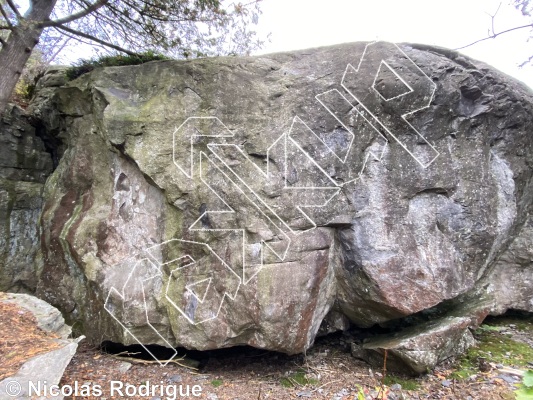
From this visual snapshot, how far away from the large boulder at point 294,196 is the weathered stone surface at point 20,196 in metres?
1.04

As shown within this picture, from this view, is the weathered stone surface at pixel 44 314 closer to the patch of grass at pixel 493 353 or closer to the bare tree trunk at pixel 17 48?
the bare tree trunk at pixel 17 48

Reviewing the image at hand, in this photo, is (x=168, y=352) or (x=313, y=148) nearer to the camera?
(x=313, y=148)

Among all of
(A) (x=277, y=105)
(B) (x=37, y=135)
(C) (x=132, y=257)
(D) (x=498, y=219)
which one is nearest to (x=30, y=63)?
(B) (x=37, y=135)

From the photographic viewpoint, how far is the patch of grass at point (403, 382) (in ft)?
10.8

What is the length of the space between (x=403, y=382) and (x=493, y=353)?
4.04 ft

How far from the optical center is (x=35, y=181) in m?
4.96

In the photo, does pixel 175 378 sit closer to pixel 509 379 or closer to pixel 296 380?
pixel 296 380

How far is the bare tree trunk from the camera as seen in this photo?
3900 millimetres

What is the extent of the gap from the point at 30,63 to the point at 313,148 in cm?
598

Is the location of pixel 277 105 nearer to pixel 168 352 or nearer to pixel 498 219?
pixel 498 219

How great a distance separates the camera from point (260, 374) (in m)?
3.64

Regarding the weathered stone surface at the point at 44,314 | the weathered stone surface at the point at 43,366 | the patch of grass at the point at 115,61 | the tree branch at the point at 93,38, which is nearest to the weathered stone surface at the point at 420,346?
the weathered stone surface at the point at 43,366

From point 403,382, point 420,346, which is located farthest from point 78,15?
point 403,382

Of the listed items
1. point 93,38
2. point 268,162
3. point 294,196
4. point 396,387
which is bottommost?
point 396,387
